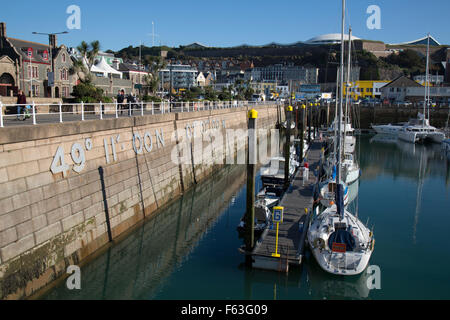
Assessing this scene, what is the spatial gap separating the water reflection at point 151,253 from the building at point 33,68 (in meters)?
20.6

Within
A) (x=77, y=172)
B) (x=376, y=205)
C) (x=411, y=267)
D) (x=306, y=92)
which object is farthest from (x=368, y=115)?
(x=77, y=172)

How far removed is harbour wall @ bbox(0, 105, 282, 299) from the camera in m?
13.3

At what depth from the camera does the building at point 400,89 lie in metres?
100

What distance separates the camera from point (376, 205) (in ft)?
→ 92.6

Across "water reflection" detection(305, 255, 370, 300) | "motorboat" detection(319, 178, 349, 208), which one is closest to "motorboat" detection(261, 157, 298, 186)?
"motorboat" detection(319, 178, 349, 208)

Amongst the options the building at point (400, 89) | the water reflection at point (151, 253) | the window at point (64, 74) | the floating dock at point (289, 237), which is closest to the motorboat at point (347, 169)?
the floating dock at point (289, 237)

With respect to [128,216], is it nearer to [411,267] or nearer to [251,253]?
[251,253]

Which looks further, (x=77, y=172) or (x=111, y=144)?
(x=111, y=144)

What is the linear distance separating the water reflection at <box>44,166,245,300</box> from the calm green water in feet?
0.13

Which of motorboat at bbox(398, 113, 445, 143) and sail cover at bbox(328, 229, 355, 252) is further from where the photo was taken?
motorboat at bbox(398, 113, 445, 143)

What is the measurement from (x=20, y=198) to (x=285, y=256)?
33.4 feet

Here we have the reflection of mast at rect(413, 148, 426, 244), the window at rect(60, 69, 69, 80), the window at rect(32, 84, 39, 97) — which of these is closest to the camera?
the reflection of mast at rect(413, 148, 426, 244)

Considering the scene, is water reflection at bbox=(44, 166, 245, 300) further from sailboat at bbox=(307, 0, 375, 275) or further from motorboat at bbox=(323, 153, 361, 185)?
motorboat at bbox=(323, 153, 361, 185)

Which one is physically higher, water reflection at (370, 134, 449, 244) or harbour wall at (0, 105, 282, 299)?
harbour wall at (0, 105, 282, 299)
